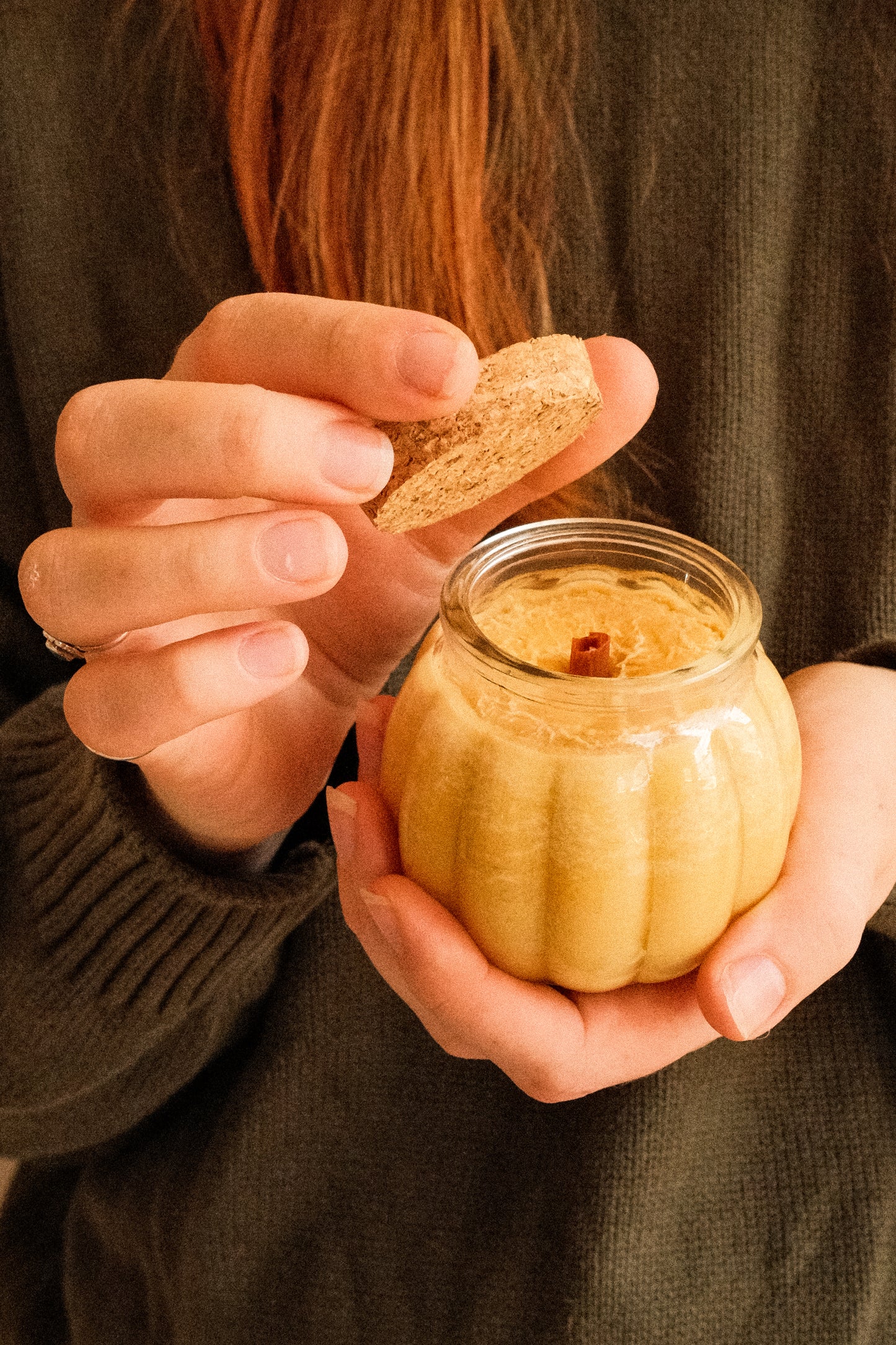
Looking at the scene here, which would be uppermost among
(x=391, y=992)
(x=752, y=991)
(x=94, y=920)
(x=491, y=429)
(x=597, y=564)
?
(x=491, y=429)

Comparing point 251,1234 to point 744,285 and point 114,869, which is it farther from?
point 744,285

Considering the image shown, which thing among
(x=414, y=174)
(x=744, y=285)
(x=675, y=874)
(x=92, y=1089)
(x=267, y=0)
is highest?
(x=267, y=0)

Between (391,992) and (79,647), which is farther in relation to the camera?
(391,992)

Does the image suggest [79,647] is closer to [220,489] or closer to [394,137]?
[220,489]

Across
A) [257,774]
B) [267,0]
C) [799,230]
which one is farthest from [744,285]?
[257,774]

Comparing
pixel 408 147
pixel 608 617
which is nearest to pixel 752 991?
pixel 608 617

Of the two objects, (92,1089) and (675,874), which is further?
(92,1089)
